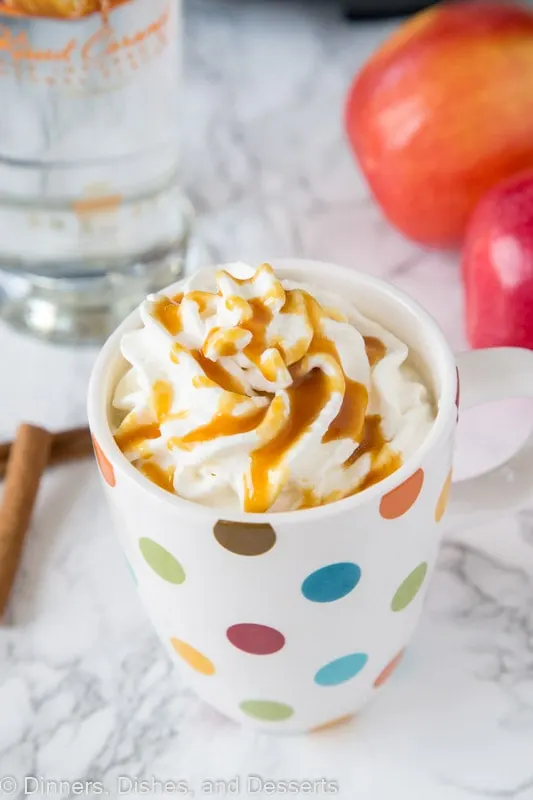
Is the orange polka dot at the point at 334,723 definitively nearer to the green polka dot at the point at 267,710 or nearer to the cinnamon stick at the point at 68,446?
the green polka dot at the point at 267,710

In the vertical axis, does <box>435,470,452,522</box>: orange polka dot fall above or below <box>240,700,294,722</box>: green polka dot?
above

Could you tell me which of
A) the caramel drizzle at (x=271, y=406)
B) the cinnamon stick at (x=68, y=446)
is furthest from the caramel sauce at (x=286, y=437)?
the cinnamon stick at (x=68, y=446)

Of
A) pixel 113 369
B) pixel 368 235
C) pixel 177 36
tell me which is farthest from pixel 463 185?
pixel 113 369

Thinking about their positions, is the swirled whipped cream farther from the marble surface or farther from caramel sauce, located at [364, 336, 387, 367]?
the marble surface

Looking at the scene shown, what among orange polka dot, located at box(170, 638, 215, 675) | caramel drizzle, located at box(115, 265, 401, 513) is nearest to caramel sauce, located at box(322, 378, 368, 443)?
caramel drizzle, located at box(115, 265, 401, 513)

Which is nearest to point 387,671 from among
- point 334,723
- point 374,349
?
point 334,723
